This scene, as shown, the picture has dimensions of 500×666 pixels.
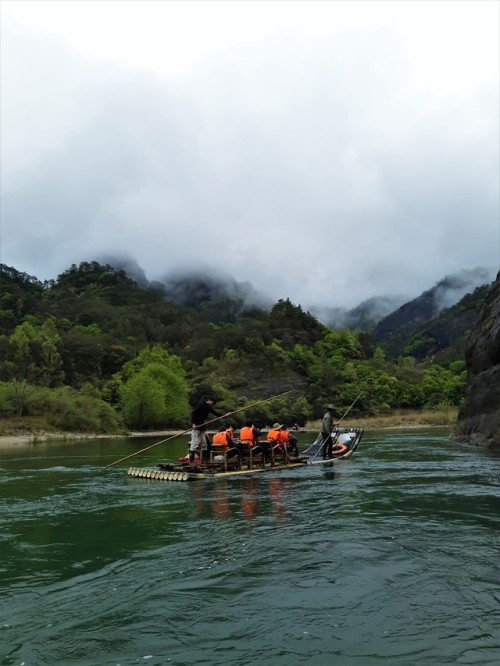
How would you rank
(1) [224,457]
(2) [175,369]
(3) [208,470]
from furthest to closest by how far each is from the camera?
(2) [175,369] < (1) [224,457] < (3) [208,470]

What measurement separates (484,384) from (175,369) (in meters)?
73.8

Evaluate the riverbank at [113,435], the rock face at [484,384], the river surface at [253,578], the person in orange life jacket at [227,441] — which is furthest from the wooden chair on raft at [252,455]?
the rock face at [484,384]

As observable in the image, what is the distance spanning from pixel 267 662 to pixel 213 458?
16.9 meters

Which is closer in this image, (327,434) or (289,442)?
(289,442)

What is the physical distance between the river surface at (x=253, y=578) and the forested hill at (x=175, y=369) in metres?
40.9

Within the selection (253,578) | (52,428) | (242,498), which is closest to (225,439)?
(242,498)

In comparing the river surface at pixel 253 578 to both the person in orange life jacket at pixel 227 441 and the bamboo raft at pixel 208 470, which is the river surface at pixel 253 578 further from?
the person in orange life jacket at pixel 227 441

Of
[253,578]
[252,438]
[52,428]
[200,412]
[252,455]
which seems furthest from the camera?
[52,428]

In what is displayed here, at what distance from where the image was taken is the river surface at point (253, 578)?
6.81 m

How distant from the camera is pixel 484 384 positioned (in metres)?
35.3

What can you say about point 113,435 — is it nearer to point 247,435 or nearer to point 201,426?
point 247,435

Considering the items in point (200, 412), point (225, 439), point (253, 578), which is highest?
point (200, 412)

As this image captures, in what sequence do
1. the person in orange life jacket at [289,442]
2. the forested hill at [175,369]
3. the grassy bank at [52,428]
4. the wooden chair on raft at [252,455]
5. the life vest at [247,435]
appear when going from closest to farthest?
the wooden chair on raft at [252,455] < the life vest at [247,435] < the person in orange life jacket at [289,442] < the grassy bank at [52,428] < the forested hill at [175,369]

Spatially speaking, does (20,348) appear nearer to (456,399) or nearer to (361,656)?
(456,399)
